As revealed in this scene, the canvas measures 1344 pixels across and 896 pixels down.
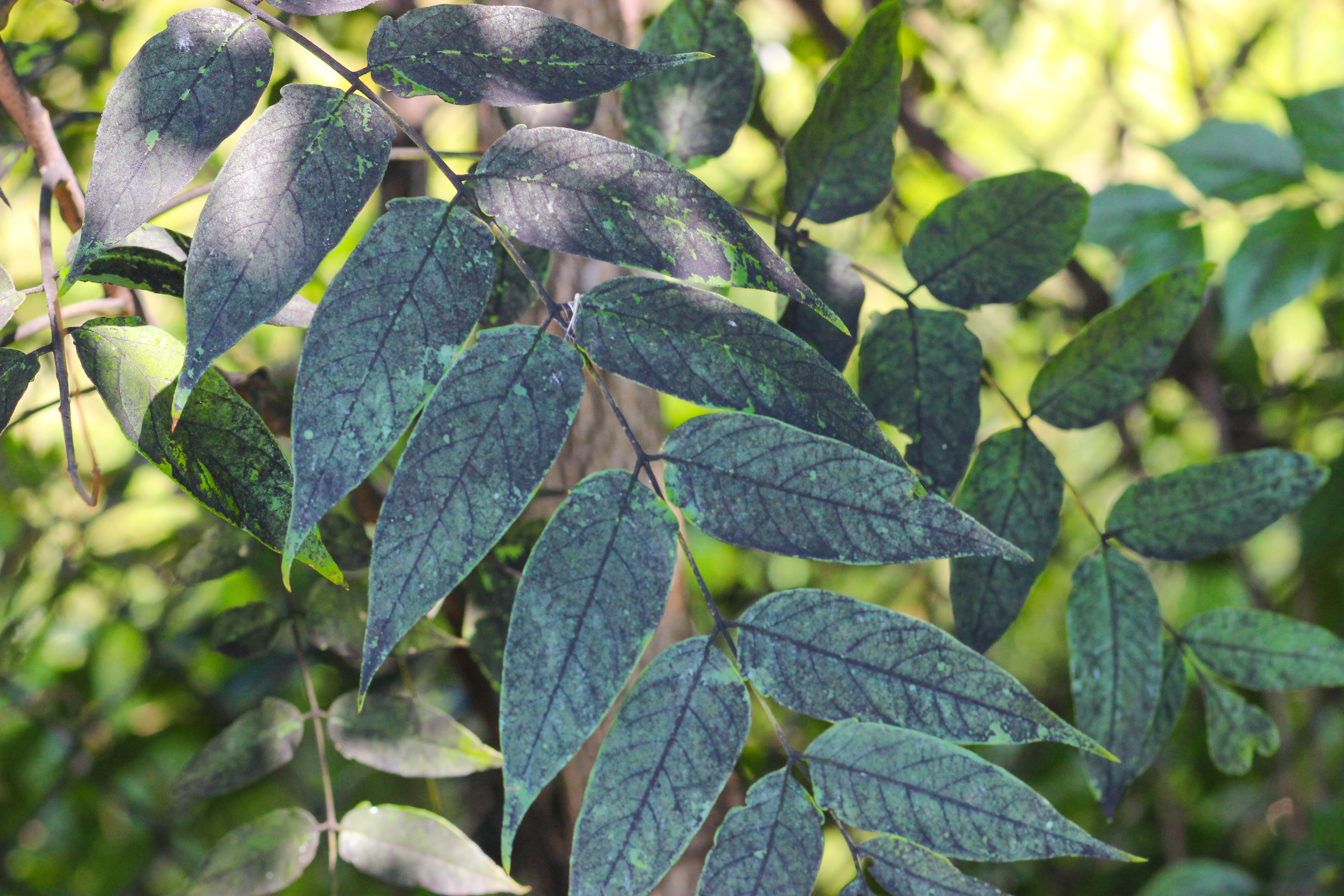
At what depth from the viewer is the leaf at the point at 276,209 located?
0.22 metres

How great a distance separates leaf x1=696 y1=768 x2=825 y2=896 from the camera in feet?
0.84

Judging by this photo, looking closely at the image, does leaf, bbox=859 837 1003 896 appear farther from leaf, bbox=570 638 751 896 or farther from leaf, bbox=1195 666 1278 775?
leaf, bbox=1195 666 1278 775

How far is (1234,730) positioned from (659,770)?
32 centimetres

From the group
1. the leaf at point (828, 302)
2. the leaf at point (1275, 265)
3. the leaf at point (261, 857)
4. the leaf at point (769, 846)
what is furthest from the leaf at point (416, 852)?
the leaf at point (1275, 265)

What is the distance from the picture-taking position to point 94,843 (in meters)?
0.77

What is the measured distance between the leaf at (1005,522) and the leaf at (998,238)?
0.20ft

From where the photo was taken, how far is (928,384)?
361mm

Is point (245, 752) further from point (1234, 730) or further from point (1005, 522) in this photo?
point (1234, 730)

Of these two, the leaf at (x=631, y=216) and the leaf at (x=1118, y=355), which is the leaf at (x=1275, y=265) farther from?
the leaf at (x=631, y=216)

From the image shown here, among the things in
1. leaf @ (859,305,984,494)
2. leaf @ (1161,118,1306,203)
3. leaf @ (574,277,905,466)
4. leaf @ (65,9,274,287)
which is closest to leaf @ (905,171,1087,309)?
leaf @ (859,305,984,494)

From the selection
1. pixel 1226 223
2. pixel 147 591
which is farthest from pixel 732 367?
pixel 1226 223

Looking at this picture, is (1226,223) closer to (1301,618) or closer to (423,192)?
(1301,618)

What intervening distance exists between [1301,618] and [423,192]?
89 cm

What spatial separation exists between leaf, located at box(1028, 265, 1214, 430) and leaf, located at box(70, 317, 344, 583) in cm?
31
